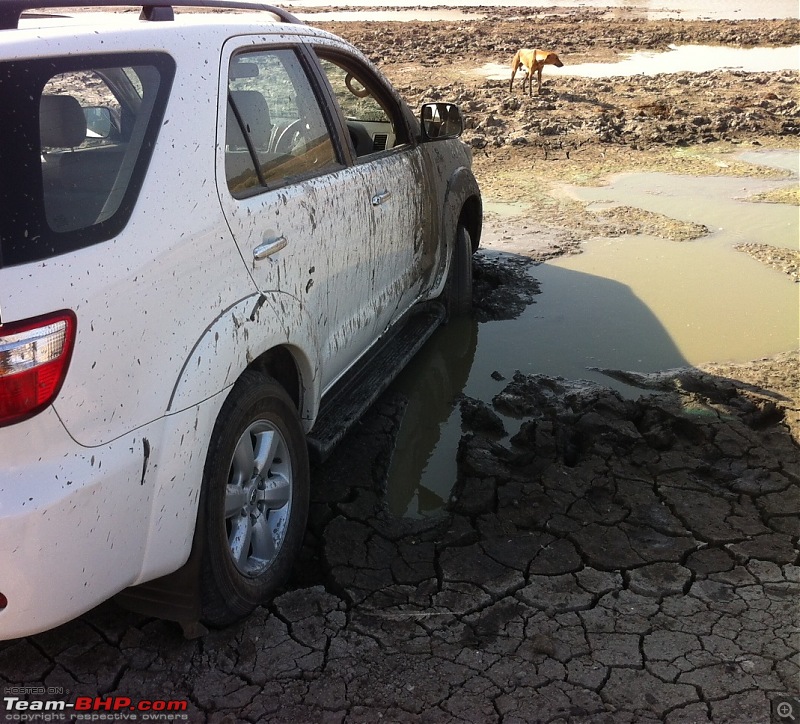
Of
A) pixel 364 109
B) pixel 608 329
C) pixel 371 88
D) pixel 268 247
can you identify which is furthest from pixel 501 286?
pixel 268 247

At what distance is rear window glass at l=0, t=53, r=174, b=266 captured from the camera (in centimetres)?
198

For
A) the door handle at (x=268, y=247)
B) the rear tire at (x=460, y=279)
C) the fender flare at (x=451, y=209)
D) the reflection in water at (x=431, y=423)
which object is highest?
the door handle at (x=268, y=247)

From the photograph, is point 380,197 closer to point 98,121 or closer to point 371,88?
point 371,88

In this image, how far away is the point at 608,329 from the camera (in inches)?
219

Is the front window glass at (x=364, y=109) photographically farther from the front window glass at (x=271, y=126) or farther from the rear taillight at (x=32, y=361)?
the rear taillight at (x=32, y=361)

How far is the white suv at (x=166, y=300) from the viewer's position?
1979 millimetres

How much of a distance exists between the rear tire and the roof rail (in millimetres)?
2259

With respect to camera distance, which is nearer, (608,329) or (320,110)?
(320,110)

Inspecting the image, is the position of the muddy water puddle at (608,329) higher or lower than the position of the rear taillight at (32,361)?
lower

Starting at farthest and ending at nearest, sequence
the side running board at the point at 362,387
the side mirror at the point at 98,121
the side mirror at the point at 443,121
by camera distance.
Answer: the side mirror at the point at 443,121, the side running board at the point at 362,387, the side mirror at the point at 98,121

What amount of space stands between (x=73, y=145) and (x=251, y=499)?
1244 millimetres

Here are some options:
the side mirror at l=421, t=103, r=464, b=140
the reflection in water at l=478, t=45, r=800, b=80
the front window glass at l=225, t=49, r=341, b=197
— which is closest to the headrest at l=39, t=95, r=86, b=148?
the front window glass at l=225, t=49, r=341, b=197

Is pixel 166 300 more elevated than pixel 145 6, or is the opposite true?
pixel 145 6

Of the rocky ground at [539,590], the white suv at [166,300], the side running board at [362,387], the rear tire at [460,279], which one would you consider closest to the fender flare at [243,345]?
the white suv at [166,300]
